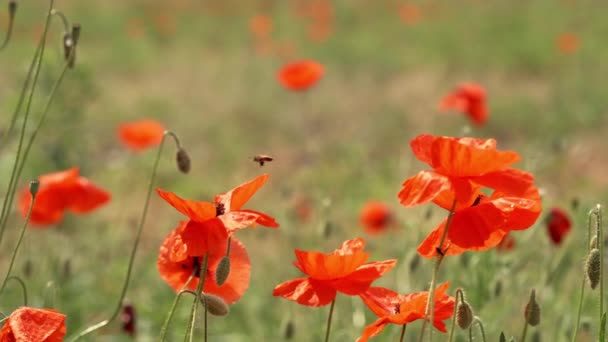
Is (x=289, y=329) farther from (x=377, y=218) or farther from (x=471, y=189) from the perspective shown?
(x=377, y=218)

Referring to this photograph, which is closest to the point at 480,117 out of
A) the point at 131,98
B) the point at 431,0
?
the point at 131,98

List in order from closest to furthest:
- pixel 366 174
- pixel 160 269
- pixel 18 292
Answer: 1. pixel 160 269
2. pixel 18 292
3. pixel 366 174

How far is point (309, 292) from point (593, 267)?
390 mm

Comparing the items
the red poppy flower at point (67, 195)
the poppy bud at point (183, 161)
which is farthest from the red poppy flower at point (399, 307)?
the red poppy flower at point (67, 195)

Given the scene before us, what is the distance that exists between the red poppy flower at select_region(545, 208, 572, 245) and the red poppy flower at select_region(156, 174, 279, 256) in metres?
1.20

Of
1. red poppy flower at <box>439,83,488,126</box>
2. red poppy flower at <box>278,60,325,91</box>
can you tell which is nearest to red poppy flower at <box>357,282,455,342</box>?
red poppy flower at <box>439,83,488,126</box>

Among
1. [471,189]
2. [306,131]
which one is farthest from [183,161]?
[306,131]

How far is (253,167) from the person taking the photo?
6.03m

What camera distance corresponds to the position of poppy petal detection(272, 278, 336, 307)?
1.47 m

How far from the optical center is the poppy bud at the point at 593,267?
1.40m

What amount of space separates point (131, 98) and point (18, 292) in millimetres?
4517

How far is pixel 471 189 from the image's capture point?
1398 millimetres

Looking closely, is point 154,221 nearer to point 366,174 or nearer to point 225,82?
point 366,174

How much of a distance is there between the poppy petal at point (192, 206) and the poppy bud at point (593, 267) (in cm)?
51
